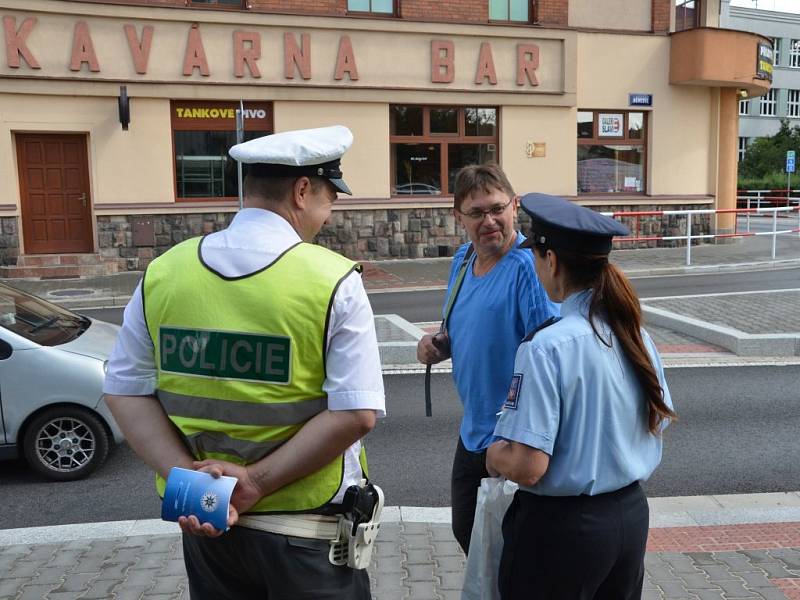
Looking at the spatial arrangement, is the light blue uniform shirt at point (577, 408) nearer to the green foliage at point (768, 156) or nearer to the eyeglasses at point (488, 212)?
the eyeglasses at point (488, 212)

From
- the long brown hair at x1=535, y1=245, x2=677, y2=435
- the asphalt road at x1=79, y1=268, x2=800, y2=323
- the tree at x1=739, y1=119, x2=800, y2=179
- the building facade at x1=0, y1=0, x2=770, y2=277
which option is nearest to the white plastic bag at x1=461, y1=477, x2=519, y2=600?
the long brown hair at x1=535, y1=245, x2=677, y2=435

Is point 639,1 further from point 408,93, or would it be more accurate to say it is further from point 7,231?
point 7,231

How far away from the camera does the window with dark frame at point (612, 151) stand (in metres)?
21.2

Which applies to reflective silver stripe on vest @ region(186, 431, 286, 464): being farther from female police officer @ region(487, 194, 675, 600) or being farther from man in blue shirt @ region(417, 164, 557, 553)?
man in blue shirt @ region(417, 164, 557, 553)

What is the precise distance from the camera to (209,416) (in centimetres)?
217

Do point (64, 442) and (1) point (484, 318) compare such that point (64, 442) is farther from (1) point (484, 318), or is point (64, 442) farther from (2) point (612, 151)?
(2) point (612, 151)

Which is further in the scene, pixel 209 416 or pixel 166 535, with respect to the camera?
pixel 166 535

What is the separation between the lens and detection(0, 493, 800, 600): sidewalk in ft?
12.8

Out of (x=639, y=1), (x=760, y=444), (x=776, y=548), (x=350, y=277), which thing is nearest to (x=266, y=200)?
(x=350, y=277)

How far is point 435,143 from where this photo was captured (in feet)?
64.9

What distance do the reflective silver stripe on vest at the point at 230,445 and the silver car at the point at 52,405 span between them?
3944 mm

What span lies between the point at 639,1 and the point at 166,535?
19951 millimetres

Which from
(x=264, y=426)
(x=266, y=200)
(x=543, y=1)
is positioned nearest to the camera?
(x=264, y=426)

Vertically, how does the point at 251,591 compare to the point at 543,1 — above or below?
below
